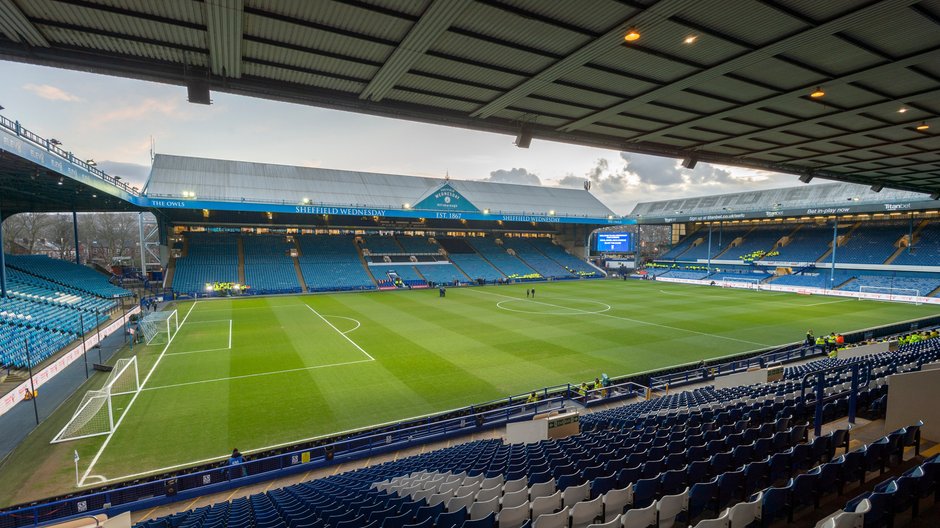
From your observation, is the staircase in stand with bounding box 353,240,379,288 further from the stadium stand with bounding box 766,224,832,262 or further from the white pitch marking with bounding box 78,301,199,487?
the stadium stand with bounding box 766,224,832,262

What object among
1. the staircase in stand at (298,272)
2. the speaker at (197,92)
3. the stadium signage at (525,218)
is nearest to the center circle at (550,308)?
the stadium signage at (525,218)

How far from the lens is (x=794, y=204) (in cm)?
5491

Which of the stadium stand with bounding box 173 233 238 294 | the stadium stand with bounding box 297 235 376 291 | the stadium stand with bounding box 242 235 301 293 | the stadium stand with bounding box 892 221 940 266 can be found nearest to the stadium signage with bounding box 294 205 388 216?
the stadium stand with bounding box 297 235 376 291

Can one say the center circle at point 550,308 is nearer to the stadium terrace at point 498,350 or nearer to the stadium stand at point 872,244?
the stadium terrace at point 498,350

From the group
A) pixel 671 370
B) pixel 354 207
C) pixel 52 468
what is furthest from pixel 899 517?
pixel 354 207

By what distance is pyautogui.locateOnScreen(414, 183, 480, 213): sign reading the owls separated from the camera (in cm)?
5016

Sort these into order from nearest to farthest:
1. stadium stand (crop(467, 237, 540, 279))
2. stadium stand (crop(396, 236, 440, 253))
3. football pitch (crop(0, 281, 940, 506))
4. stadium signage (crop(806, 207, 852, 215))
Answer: football pitch (crop(0, 281, 940, 506)) → stadium signage (crop(806, 207, 852, 215)) → stadium stand (crop(396, 236, 440, 253)) → stadium stand (crop(467, 237, 540, 279))

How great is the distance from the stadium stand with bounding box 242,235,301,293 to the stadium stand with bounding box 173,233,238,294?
1.53 m

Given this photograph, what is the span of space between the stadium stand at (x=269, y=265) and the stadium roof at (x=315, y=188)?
295 inches

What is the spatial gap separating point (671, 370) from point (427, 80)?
16.9m

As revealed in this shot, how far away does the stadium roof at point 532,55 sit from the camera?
646 cm

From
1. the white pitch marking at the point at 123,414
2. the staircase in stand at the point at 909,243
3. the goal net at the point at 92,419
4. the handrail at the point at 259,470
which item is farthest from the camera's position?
the staircase in stand at the point at 909,243

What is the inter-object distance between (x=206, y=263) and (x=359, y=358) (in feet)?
117

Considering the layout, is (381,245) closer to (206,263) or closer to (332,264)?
(332,264)
